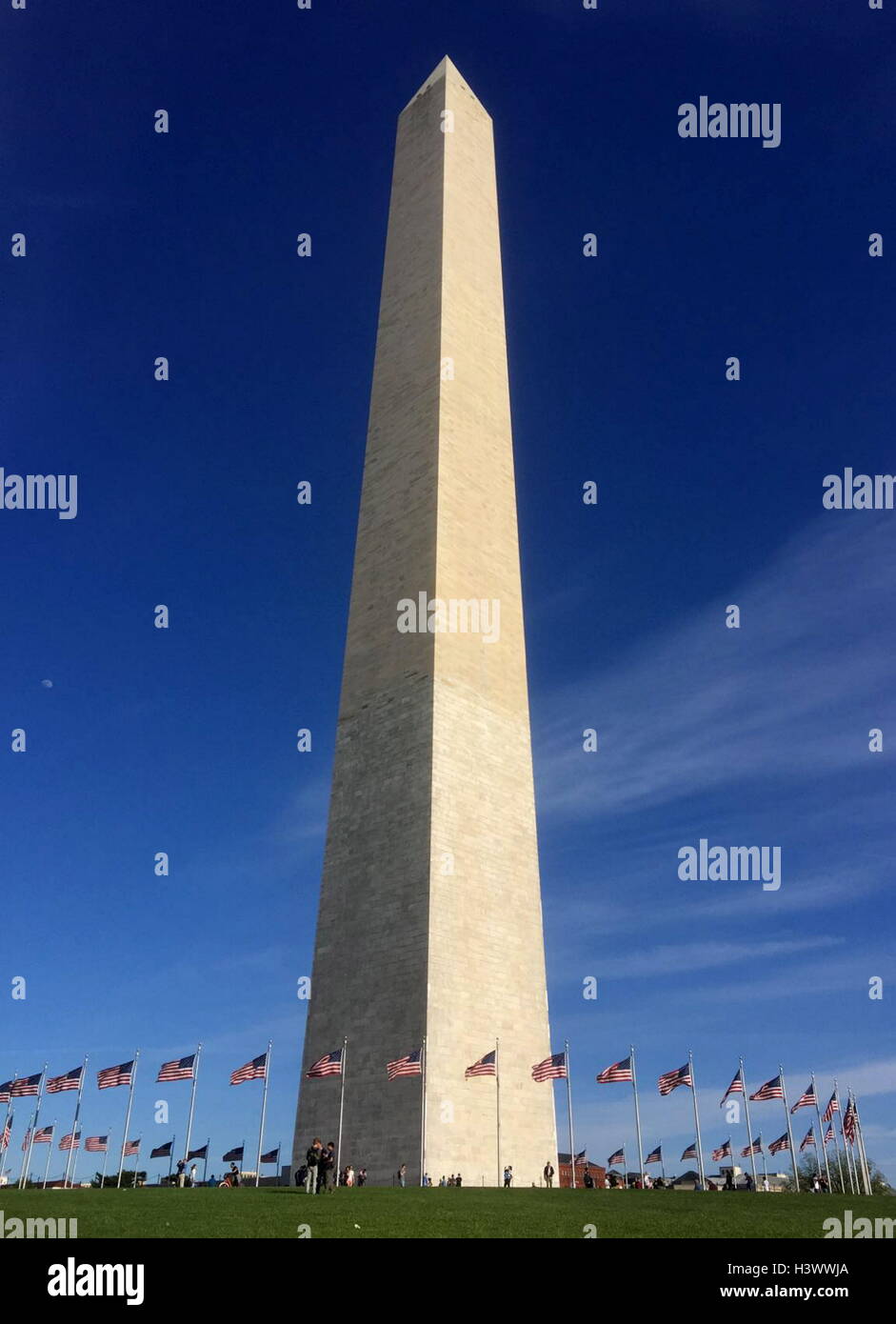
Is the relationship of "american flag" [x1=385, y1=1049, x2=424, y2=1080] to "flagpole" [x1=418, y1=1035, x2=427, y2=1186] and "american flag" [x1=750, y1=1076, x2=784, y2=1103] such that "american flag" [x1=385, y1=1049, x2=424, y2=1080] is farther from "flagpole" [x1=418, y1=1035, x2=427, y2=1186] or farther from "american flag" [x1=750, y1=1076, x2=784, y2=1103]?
"american flag" [x1=750, y1=1076, x2=784, y2=1103]

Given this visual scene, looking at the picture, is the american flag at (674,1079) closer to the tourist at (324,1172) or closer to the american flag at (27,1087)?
the tourist at (324,1172)

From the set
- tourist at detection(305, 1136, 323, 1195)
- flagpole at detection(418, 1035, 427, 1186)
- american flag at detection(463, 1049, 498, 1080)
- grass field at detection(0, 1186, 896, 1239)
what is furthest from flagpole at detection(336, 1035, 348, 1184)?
tourist at detection(305, 1136, 323, 1195)

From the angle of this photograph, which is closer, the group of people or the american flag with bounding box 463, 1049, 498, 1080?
the group of people

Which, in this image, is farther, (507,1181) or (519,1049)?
(519,1049)

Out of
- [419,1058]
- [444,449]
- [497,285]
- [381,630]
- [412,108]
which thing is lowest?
[419,1058]

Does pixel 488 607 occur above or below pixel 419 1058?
above
